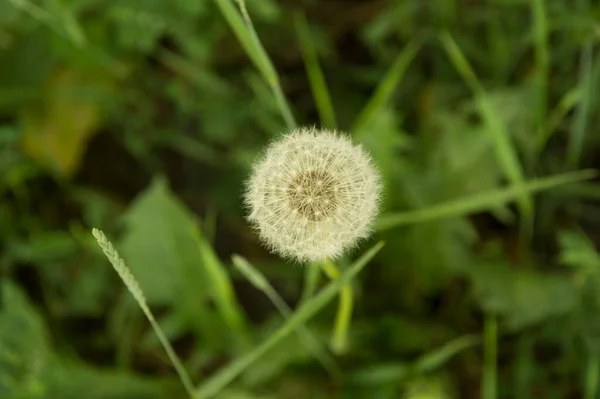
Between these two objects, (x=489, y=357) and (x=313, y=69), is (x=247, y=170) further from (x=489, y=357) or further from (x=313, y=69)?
(x=489, y=357)

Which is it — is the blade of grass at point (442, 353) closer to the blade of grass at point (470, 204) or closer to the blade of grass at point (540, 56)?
the blade of grass at point (470, 204)

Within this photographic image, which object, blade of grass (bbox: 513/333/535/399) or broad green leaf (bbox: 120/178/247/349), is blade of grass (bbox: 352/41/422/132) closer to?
broad green leaf (bbox: 120/178/247/349)

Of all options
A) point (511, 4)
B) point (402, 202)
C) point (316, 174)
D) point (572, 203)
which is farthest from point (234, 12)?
point (572, 203)

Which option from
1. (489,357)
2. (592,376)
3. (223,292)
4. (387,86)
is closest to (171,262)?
(223,292)

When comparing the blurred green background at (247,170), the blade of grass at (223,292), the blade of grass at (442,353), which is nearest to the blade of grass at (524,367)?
the blurred green background at (247,170)

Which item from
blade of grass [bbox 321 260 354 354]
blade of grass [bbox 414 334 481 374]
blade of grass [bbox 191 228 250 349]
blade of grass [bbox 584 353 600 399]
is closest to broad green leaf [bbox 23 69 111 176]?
blade of grass [bbox 191 228 250 349]

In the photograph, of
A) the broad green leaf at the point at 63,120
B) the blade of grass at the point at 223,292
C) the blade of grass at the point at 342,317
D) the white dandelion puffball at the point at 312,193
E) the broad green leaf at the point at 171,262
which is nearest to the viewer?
the white dandelion puffball at the point at 312,193
